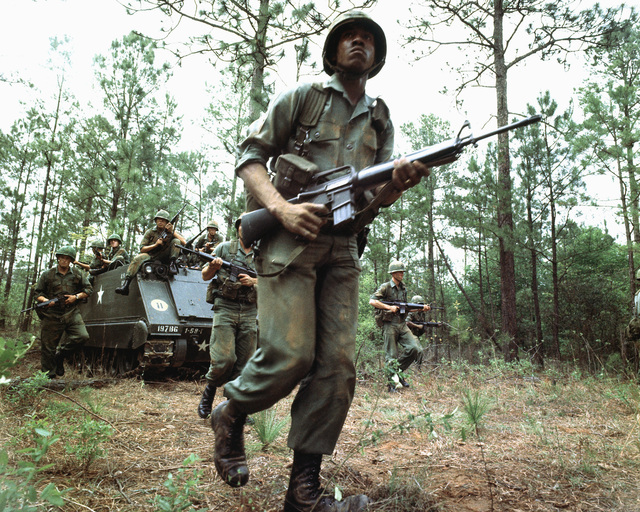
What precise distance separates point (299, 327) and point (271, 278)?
0.93ft

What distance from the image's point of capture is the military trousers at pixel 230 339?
4.79 metres

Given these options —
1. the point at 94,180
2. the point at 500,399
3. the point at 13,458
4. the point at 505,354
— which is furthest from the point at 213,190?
the point at 13,458

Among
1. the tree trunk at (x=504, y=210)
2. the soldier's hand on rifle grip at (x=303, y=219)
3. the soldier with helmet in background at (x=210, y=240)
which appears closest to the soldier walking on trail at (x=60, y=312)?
the soldier with helmet in background at (x=210, y=240)

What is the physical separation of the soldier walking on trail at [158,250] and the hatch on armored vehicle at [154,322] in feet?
0.38

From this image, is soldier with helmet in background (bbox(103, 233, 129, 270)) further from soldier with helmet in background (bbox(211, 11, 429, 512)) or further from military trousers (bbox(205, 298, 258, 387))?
soldier with helmet in background (bbox(211, 11, 429, 512))

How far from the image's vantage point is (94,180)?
16.2 metres

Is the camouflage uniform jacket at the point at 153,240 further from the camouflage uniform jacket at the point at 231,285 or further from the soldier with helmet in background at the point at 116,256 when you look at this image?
the camouflage uniform jacket at the point at 231,285

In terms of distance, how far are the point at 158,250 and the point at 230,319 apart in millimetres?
3492

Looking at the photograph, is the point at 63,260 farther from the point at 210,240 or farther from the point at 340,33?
the point at 340,33

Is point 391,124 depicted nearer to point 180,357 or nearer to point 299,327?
point 299,327

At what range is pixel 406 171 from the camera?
83.6 inches

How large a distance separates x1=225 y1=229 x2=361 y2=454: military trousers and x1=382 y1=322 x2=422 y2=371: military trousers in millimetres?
6150

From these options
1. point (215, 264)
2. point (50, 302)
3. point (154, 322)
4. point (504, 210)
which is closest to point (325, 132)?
point (215, 264)

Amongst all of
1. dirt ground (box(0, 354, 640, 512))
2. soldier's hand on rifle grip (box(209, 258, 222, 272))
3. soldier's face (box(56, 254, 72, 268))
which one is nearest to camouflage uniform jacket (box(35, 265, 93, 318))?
soldier's face (box(56, 254, 72, 268))
